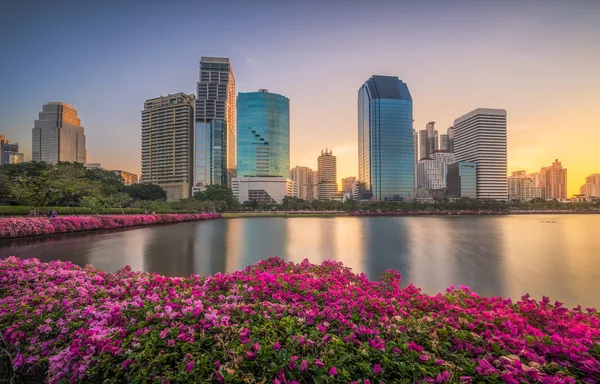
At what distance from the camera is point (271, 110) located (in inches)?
4257

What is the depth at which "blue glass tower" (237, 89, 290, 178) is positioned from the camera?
351 ft

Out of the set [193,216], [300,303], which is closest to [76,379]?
[300,303]

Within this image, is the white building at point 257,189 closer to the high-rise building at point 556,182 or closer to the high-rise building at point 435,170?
the high-rise building at point 435,170

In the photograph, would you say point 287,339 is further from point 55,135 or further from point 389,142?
point 55,135

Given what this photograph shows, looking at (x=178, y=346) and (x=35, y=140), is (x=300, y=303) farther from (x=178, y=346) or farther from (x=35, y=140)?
(x=35, y=140)

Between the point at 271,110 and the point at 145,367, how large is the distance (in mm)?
112417

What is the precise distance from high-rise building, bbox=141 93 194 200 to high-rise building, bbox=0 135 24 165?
42.0 meters

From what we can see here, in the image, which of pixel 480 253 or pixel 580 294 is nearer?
pixel 580 294

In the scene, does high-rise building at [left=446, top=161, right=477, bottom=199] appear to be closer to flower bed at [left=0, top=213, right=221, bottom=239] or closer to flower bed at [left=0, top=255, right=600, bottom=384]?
flower bed at [left=0, top=213, right=221, bottom=239]

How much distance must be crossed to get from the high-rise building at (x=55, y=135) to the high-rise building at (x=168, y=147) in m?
42.8

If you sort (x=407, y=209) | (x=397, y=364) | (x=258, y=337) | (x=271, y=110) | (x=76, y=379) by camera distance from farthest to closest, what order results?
(x=271, y=110)
(x=407, y=209)
(x=258, y=337)
(x=76, y=379)
(x=397, y=364)

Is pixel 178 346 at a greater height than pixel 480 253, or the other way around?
pixel 178 346

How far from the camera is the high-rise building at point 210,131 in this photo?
102 meters

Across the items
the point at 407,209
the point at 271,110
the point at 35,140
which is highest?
the point at 271,110
